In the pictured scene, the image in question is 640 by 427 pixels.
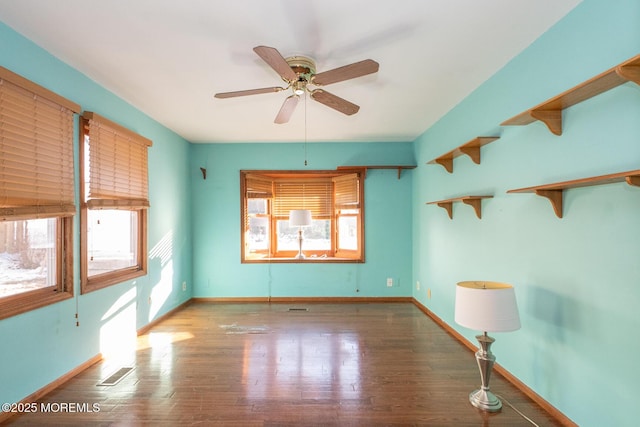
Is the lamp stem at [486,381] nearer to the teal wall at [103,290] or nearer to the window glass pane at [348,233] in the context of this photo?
the window glass pane at [348,233]

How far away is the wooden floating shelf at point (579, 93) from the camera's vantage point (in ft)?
4.53

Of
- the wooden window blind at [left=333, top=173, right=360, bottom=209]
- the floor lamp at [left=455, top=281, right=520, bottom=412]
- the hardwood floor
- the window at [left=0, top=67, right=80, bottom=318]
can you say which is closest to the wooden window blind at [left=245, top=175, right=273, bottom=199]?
the wooden window blind at [left=333, top=173, right=360, bottom=209]

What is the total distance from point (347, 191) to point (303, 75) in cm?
292

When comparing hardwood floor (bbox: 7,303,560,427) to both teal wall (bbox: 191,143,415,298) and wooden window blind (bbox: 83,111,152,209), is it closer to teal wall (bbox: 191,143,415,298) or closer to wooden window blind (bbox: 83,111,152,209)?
teal wall (bbox: 191,143,415,298)

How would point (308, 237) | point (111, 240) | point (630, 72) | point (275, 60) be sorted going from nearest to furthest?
point (630, 72)
point (275, 60)
point (111, 240)
point (308, 237)

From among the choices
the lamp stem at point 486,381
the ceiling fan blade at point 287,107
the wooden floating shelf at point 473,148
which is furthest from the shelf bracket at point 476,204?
the ceiling fan blade at point 287,107

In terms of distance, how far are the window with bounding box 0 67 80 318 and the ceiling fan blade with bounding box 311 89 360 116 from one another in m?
1.99

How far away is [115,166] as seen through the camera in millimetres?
3188

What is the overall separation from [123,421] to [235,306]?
2.69 meters

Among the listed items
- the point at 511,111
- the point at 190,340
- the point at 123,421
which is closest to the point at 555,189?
the point at 511,111

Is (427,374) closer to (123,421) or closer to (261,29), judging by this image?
(123,421)

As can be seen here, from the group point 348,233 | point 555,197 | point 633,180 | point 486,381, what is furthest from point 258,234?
point 633,180

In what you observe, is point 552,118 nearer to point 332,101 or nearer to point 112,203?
point 332,101

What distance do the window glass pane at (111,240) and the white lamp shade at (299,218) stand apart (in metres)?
A: 2.10
